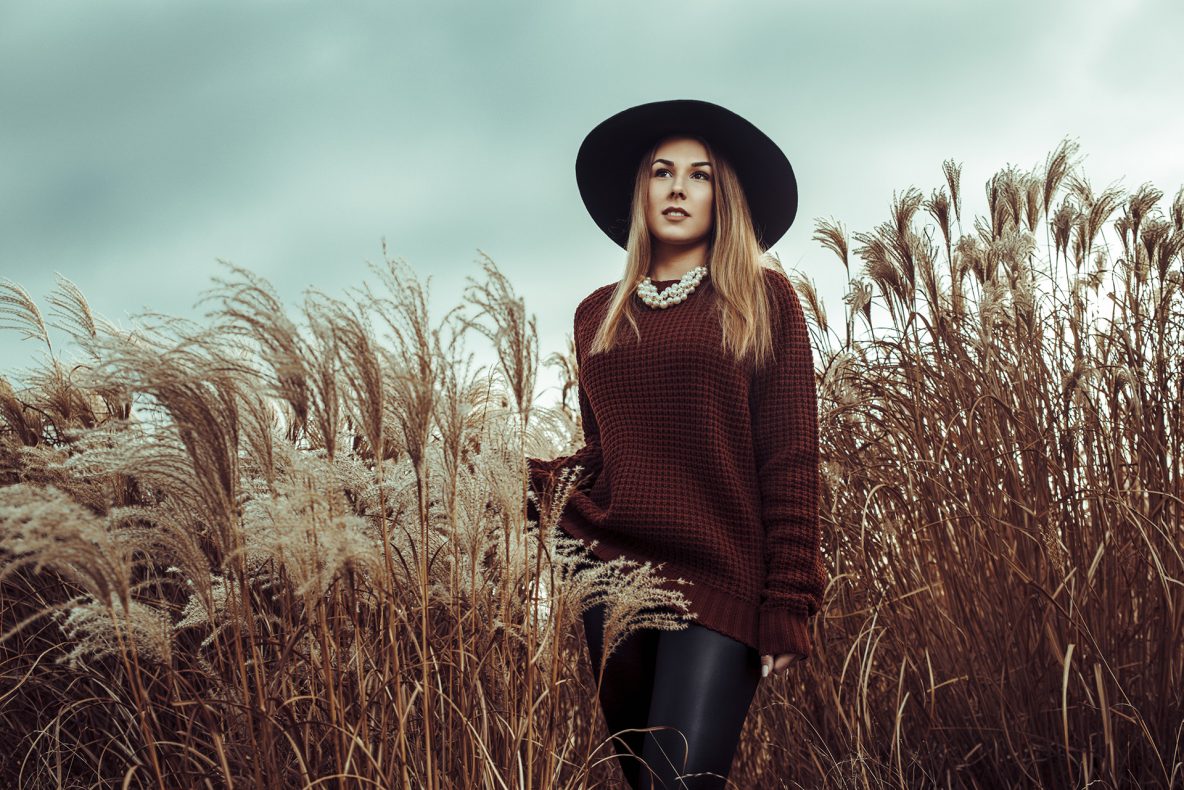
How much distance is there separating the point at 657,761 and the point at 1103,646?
45.9 inches

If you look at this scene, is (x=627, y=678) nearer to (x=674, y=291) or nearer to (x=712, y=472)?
(x=712, y=472)

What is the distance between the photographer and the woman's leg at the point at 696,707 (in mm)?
2066

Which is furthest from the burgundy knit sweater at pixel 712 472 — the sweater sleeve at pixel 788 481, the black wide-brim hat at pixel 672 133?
the black wide-brim hat at pixel 672 133

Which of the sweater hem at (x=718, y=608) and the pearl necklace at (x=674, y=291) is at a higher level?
the pearl necklace at (x=674, y=291)

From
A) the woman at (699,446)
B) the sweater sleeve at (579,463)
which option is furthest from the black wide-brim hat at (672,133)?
the sweater sleeve at (579,463)

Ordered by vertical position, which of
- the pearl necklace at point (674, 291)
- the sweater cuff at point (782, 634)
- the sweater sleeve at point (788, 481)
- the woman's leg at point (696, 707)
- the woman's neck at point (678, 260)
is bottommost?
the woman's leg at point (696, 707)

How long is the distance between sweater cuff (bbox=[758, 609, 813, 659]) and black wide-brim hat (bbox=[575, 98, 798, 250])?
1.11 metres

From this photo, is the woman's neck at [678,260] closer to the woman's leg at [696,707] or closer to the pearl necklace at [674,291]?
the pearl necklace at [674,291]

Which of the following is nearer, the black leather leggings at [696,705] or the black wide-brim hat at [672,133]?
the black leather leggings at [696,705]

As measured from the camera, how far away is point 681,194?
249cm

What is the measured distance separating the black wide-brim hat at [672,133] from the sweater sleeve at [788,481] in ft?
1.46

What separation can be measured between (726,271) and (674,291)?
0.44 ft

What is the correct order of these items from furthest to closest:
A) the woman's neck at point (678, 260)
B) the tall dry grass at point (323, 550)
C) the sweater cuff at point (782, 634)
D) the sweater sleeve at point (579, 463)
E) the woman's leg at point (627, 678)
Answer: the woman's neck at point (678, 260) < the sweater sleeve at point (579, 463) < the woman's leg at point (627, 678) < the sweater cuff at point (782, 634) < the tall dry grass at point (323, 550)

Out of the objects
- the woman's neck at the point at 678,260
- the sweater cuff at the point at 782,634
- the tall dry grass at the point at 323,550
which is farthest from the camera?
the woman's neck at the point at 678,260
